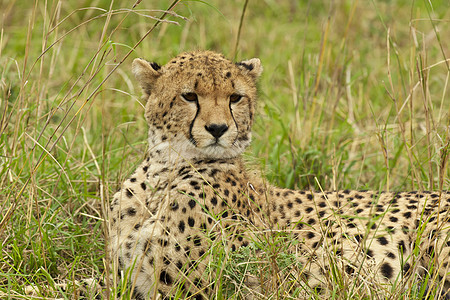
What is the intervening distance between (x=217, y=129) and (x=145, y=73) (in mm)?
570

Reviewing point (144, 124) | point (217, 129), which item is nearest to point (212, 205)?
point (217, 129)

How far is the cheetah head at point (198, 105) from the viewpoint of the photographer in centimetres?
318

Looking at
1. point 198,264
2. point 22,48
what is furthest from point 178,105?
point 22,48

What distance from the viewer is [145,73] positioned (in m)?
3.46

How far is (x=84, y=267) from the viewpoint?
356 centimetres

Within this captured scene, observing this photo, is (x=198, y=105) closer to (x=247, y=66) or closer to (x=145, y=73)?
(x=145, y=73)

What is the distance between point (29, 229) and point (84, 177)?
0.51m

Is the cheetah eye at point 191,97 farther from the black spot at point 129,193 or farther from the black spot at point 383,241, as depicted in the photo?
the black spot at point 383,241

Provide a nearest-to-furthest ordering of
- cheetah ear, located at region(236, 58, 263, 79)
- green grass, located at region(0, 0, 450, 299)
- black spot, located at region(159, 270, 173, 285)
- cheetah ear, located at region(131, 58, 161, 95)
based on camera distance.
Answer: black spot, located at region(159, 270, 173, 285), green grass, located at region(0, 0, 450, 299), cheetah ear, located at region(131, 58, 161, 95), cheetah ear, located at region(236, 58, 263, 79)

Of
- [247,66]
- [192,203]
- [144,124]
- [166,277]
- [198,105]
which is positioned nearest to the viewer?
[166,277]

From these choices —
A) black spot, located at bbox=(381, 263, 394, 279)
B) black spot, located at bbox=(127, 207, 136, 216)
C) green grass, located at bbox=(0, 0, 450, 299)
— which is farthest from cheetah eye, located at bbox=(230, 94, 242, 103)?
black spot, located at bbox=(381, 263, 394, 279)

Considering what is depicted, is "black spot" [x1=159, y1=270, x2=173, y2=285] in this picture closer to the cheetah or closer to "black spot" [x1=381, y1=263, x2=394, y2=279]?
the cheetah

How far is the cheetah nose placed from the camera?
A: 313cm

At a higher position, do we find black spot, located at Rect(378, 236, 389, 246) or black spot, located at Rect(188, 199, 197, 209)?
black spot, located at Rect(188, 199, 197, 209)
